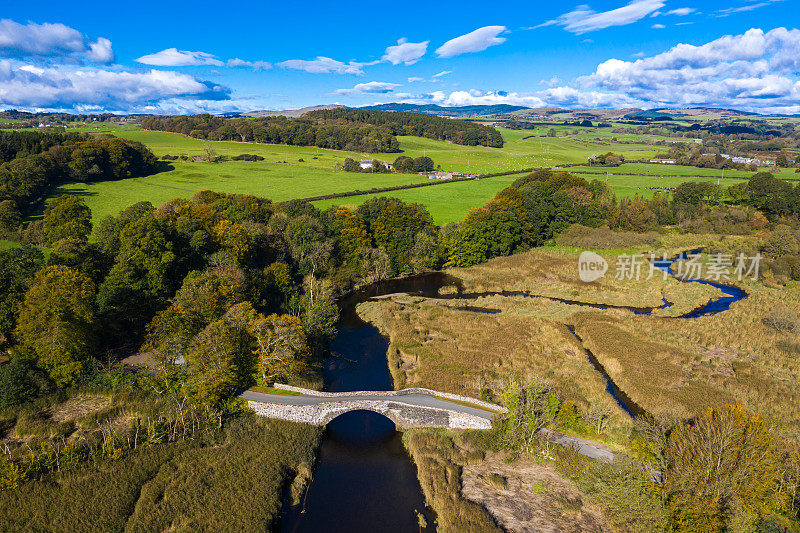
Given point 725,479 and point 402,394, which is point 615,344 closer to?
point 725,479

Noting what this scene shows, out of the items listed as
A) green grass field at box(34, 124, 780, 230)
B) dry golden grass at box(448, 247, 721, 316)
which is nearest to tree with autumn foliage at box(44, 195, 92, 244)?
green grass field at box(34, 124, 780, 230)

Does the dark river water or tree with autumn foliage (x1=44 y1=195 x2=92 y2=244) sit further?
tree with autumn foliage (x1=44 y1=195 x2=92 y2=244)

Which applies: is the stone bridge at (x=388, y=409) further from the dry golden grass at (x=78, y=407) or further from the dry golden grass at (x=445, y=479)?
the dry golden grass at (x=78, y=407)

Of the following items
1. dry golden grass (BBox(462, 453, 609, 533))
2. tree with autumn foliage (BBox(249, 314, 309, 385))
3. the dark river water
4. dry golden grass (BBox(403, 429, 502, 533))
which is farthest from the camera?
tree with autumn foliage (BBox(249, 314, 309, 385))

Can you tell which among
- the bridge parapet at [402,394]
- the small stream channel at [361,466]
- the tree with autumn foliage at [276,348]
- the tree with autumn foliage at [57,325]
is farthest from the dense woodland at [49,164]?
the small stream channel at [361,466]

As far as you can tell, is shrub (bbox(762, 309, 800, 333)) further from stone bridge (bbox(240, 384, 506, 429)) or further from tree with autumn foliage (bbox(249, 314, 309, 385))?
tree with autumn foliage (bbox(249, 314, 309, 385))

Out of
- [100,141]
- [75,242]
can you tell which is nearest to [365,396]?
[75,242]
